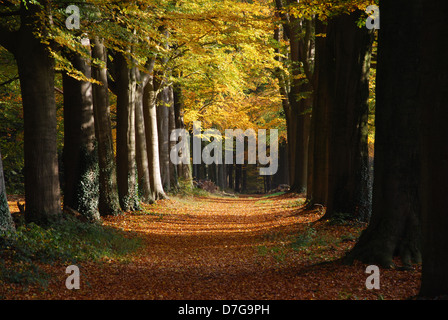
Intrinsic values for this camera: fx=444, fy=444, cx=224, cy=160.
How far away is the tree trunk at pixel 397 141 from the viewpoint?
285 inches

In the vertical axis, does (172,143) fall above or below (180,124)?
below

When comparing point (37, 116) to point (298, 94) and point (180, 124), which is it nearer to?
point (298, 94)

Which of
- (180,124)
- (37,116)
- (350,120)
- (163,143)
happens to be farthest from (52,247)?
(180,124)

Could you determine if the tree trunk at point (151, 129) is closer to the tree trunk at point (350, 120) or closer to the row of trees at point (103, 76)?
the row of trees at point (103, 76)

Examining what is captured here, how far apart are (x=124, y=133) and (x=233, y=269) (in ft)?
30.9

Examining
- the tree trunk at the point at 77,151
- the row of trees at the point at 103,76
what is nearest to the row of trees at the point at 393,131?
the row of trees at the point at 103,76

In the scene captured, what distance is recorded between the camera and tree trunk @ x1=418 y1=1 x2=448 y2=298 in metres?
4.62

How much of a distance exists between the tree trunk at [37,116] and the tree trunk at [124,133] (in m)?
6.01

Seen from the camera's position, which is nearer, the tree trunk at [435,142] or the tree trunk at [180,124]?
the tree trunk at [435,142]

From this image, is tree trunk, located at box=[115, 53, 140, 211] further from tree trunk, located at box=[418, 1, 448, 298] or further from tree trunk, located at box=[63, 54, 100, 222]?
tree trunk, located at box=[418, 1, 448, 298]

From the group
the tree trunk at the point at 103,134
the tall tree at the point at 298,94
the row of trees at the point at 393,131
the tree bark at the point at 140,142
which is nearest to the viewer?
the row of trees at the point at 393,131

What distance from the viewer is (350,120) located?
11.6 m
